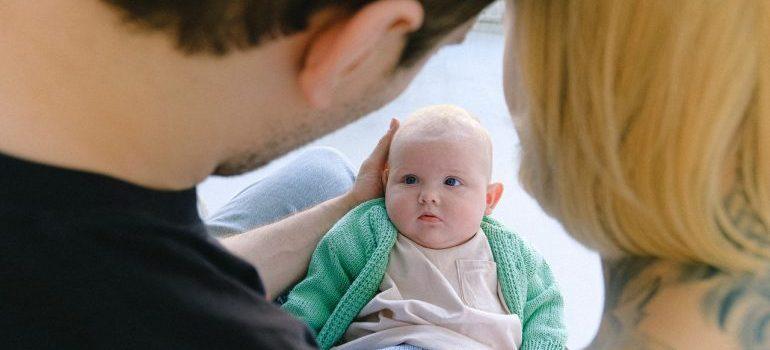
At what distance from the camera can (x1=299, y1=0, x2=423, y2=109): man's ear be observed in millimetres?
607

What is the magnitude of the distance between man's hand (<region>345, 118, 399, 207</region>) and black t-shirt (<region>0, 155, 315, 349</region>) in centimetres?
81

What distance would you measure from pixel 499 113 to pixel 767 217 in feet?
7.13

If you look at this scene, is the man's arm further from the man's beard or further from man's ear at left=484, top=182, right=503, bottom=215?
the man's beard

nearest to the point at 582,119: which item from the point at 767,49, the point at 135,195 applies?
the point at 767,49

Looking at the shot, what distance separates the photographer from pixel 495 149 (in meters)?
2.66

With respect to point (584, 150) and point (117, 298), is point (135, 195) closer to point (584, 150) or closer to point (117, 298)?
point (117, 298)

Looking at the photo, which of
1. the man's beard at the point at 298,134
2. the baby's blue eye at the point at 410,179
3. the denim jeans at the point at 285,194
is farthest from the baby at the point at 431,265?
the man's beard at the point at 298,134

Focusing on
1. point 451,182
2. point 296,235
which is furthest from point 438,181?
point 296,235

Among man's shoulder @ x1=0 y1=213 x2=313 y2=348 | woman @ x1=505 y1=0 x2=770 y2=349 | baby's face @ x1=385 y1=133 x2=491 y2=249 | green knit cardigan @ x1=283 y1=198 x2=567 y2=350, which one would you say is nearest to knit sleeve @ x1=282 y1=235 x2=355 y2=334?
green knit cardigan @ x1=283 y1=198 x2=567 y2=350

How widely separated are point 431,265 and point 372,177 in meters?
0.20

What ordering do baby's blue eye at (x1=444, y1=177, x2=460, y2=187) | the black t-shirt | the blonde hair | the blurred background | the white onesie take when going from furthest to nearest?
the blurred background
baby's blue eye at (x1=444, y1=177, x2=460, y2=187)
the white onesie
the blonde hair
the black t-shirt

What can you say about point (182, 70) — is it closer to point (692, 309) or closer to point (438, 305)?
point (692, 309)

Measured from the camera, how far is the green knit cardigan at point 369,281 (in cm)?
131

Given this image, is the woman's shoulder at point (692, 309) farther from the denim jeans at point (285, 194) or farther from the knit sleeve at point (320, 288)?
the denim jeans at point (285, 194)
